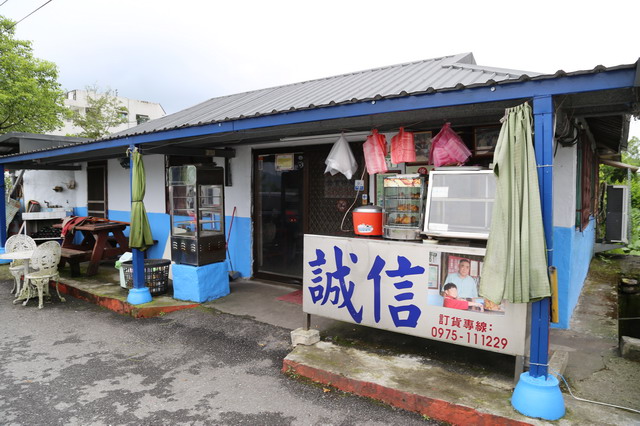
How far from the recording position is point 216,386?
13.6 feet

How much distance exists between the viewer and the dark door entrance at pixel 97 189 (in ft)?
37.1

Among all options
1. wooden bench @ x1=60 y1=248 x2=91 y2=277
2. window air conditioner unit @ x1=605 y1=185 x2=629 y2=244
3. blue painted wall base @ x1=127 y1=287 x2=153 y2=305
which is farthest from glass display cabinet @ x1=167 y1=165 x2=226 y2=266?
window air conditioner unit @ x1=605 y1=185 x2=629 y2=244

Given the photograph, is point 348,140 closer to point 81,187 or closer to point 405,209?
point 405,209

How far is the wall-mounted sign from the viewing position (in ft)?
12.3

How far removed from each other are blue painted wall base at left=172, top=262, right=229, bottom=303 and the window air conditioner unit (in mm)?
9792

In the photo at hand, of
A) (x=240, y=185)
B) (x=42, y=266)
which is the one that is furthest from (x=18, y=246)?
(x=240, y=185)

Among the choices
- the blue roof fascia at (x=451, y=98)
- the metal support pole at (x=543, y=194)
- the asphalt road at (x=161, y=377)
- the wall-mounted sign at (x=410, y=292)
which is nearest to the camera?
the blue roof fascia at (x=451, y=98)

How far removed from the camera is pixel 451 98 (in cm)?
371

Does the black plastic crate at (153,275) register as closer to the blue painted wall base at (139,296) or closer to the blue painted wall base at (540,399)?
the blue painted wall base at (139,296)

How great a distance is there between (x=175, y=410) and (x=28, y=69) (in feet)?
85.1

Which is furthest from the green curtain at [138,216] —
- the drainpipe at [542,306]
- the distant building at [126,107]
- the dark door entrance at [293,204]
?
the distant building at [126,107]

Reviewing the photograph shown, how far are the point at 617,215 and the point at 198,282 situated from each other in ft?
33.8

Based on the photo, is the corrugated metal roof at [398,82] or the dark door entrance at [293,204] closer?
the corrugated metal roof at [398,82]

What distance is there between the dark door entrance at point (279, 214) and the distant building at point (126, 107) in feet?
114
